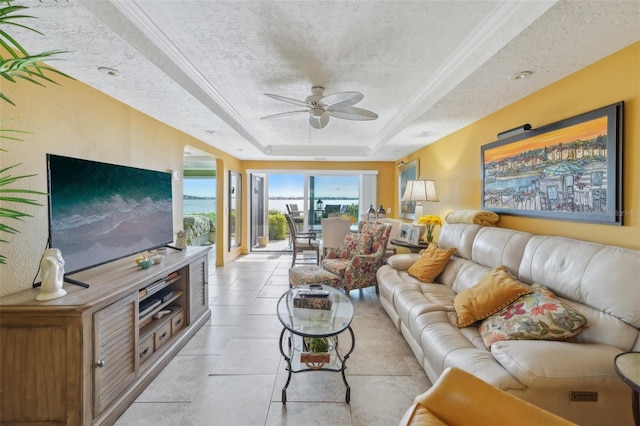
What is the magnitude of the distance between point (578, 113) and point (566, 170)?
16.2 inches

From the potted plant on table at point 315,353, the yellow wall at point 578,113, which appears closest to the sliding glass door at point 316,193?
the yellow wall at point 578,113

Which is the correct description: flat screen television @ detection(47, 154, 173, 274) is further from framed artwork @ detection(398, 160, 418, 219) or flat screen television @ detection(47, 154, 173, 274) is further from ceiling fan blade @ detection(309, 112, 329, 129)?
framed artwork @ detection(398, 160, 418, 219)

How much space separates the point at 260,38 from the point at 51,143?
1.63m

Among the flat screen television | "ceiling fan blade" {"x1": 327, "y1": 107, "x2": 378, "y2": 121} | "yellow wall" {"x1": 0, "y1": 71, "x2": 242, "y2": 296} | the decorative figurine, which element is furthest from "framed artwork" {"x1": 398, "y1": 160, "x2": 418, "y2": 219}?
the decorative figurine

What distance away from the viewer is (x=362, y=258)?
12.5 ft

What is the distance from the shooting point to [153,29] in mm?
1935

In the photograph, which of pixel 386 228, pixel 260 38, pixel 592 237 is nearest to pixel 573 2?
pixel 592 237

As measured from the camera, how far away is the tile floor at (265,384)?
1820 mm

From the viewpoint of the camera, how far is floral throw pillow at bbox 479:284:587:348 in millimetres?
1637

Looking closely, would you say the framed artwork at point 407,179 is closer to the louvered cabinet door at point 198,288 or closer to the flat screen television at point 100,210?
the louvered cabinet door at point 198,288

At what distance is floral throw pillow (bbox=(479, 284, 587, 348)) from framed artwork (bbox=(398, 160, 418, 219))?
→ 3.50m

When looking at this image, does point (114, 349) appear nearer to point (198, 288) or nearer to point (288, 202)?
point (198, 288)

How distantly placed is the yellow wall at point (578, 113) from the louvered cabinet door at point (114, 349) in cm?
325

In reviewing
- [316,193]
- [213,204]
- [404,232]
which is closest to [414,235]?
[404,232]
